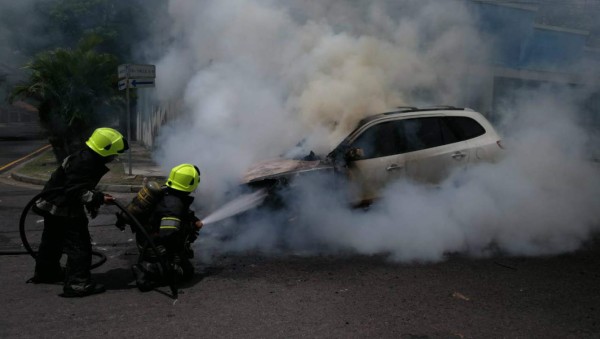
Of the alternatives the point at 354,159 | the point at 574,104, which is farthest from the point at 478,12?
the point at 354,159

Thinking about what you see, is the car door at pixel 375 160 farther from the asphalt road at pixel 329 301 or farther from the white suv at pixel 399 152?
the asphalt road at pixel 329 301

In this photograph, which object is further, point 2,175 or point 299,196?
point 2,175

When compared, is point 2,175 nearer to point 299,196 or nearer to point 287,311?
point 299,196

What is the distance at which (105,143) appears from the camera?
442 cm

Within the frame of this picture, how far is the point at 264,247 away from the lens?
5.83 metres

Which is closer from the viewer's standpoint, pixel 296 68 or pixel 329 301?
pixel 329 301

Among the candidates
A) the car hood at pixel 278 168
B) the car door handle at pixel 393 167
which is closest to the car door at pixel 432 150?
the car door handle at pixel 393 167

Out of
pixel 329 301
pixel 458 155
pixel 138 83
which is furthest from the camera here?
pixel 138 83

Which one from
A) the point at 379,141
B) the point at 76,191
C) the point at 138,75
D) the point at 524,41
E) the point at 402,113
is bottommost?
the point at 76,191

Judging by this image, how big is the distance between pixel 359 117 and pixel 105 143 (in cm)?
340

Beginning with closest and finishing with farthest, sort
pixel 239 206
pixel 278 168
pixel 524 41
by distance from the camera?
pixel 239 206 < pixel 278 168 < pixel 524 41

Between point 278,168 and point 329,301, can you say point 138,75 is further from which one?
point 329,301

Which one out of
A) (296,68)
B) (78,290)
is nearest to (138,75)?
(296,68)

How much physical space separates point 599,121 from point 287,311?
6411mm
